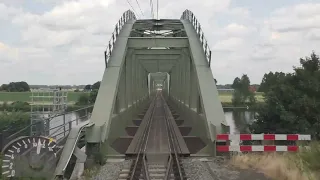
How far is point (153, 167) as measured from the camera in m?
12.4

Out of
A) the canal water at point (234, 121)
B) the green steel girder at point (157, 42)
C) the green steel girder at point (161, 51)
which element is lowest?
the canal water at point (234, 121)

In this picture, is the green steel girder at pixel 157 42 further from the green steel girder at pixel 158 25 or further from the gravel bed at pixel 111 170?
the gravel bed at pixel 111 170

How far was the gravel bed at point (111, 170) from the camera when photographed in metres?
11.3

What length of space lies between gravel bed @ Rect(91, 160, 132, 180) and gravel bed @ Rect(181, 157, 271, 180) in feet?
6.86

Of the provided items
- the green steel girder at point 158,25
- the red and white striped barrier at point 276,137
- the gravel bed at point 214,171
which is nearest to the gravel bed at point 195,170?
the gravel bed at point 214,171

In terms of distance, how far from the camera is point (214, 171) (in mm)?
11688

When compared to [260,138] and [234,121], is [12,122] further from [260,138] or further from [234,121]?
[234,121]

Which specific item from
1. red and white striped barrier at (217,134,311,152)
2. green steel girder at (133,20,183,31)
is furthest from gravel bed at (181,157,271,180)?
green steel girder at (133,20,183,31)

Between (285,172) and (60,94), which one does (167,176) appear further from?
(60,94)

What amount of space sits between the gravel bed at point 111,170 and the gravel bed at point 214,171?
6.86 ft

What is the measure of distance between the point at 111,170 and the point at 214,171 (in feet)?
10.6

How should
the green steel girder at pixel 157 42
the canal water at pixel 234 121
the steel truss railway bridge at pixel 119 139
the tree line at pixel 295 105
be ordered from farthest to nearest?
the tree line at pixel 295 105 < the green steel girder at pixel 157 42 < the canal water at pixel 234 121 < the steel truss railway bridge at pixel 119 139

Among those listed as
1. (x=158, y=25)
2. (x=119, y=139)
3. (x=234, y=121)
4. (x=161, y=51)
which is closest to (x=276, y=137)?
(x=119, y=139)

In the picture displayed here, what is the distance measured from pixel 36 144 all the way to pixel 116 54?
1136cm
